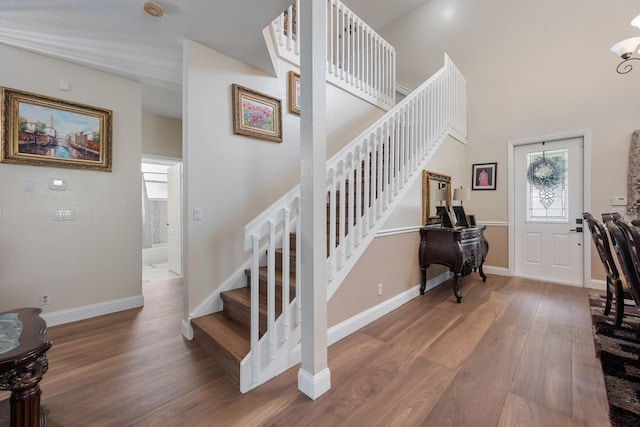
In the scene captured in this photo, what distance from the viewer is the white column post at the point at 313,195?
156cm

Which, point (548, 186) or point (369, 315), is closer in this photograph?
point (369, 315)

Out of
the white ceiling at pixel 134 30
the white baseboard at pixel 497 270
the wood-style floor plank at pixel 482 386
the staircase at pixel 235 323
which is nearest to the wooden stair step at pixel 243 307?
the staircase at pixel 235 323

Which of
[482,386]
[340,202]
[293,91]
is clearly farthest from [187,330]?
[293,91]

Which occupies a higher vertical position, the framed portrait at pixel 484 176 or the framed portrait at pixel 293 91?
the framed portrait at pixel 293 91

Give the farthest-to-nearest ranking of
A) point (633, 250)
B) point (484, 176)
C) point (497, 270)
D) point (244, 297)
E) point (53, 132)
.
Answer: point (484, 176) < point (497, 270) < point (53, 132) < point (244, 297) < point (633, 250)

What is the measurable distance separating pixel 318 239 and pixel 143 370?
5.15ft

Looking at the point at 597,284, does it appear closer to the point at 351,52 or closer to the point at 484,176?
the point at 484,176

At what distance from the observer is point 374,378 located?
5.68ft

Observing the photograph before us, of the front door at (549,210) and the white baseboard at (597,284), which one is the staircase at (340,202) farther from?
the white baseboard at (597,284)

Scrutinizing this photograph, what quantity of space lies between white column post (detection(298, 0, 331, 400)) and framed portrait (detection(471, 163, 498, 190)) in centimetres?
401

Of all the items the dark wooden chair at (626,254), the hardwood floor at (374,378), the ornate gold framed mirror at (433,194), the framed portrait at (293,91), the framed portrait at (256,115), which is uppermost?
the framed portrait at (293,91)

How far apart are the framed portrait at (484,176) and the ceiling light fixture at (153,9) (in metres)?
4.78

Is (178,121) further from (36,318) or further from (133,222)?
(36,318)

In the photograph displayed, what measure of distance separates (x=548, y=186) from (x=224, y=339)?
4894mm
